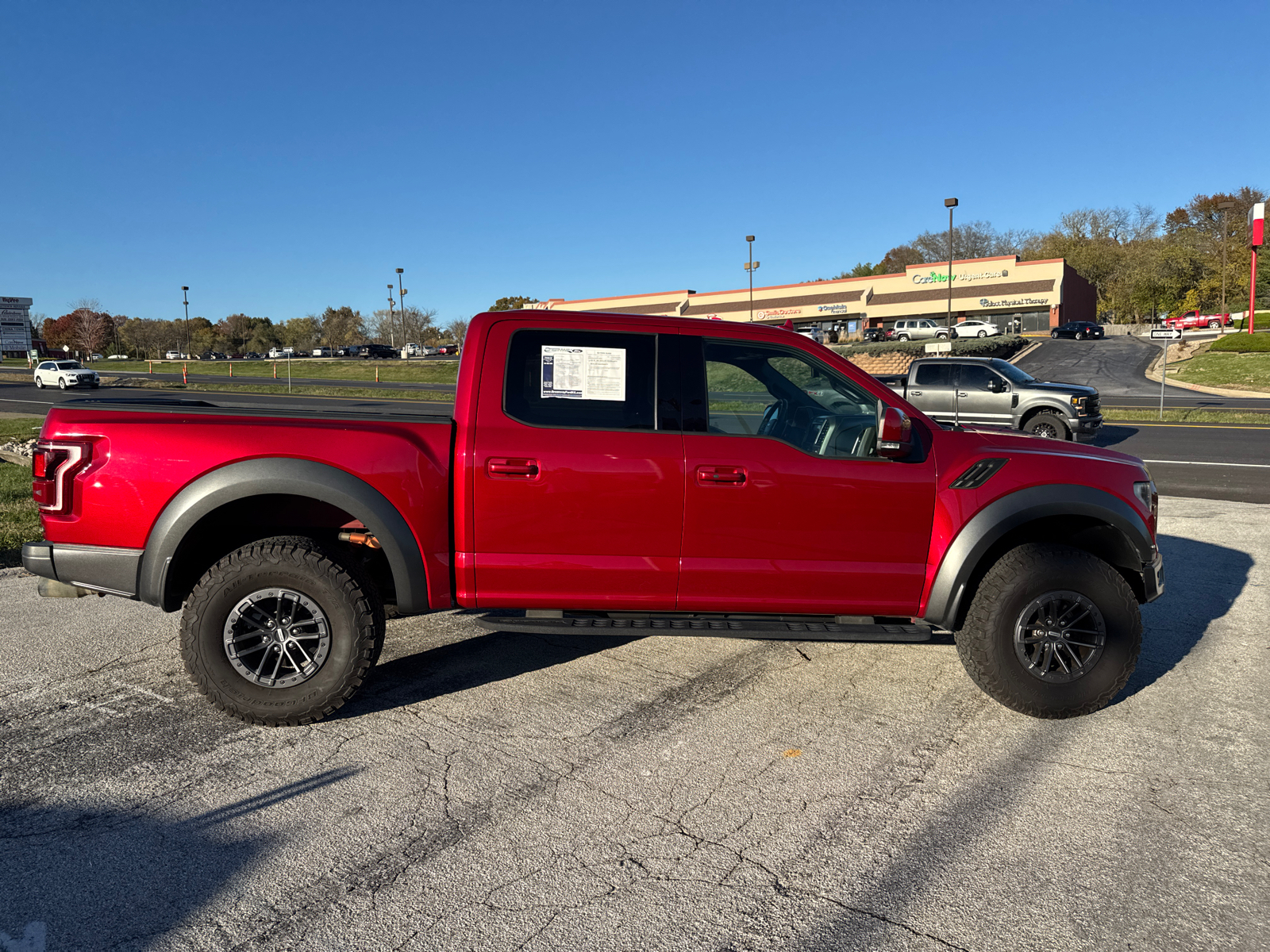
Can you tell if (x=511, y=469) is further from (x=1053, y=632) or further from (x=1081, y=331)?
(x=1081, y=331)

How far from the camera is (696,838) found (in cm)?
304

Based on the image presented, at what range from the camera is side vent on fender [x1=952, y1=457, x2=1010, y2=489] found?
13.4ft

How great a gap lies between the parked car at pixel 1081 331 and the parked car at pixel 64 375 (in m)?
55.8

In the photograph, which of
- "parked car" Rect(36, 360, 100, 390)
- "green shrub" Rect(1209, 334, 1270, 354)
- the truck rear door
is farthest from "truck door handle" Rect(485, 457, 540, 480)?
"green shrub" Rect(1209, 334, 1270, 354)

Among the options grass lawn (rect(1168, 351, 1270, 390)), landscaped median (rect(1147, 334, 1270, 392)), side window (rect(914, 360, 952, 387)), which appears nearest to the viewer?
side window (rect(914, 360, 952, 387))

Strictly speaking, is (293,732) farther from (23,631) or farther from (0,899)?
(23,631)

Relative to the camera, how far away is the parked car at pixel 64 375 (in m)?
39.5

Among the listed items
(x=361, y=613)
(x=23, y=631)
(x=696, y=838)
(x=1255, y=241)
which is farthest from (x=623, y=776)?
(x=1255, y=241)

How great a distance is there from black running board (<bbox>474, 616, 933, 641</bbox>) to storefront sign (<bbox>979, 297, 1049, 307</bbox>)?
66.5 meters

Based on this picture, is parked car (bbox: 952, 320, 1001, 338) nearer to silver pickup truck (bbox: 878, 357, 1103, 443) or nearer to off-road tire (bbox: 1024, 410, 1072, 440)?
silver pickup truck (bbox: 878, 357, 1103, 443)

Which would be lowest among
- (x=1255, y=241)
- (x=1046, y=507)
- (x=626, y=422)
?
(x=1046, y=507)

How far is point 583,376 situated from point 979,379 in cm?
1447

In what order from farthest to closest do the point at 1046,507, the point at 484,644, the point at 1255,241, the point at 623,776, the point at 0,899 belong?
the point at 1255,241
the point at 484,644
the point at 1046,507
the point at 623,776
the point at 0,899

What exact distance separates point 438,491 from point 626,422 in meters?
0.95
